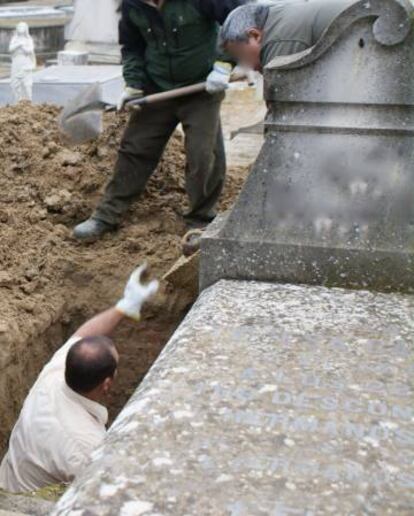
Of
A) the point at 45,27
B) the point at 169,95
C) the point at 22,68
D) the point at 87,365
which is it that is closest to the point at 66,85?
the point at 22,68

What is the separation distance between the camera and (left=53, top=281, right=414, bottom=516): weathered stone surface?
2.08 metres

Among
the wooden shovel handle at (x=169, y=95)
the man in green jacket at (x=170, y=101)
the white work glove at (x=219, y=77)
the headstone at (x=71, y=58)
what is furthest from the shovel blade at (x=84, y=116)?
the headstone at (x=71, y=58)

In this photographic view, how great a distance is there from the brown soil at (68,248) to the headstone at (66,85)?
1901mm

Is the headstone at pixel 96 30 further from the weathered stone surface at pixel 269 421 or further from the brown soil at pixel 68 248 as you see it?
the weathered stone surface at pixel 269 421

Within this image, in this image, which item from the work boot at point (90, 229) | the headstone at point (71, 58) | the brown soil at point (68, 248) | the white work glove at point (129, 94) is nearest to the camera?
the brown soil at point (68, 248)

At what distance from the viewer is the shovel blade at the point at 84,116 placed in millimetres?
6090

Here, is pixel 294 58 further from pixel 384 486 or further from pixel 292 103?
pixel 384 486

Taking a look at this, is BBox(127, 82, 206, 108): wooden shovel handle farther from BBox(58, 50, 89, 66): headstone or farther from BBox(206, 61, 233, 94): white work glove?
BBox(58, 50, 89, 66): headstone

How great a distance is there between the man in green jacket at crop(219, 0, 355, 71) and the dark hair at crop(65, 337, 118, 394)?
56.9 inches

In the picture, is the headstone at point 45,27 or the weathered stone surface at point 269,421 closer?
the weathered stone surface at point 269,421

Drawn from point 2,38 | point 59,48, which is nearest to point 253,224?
point 2,38

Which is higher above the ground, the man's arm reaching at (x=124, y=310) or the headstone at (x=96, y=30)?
the headstone at (x=96, y=30)

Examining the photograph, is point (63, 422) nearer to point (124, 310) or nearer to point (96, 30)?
point (124, 310)

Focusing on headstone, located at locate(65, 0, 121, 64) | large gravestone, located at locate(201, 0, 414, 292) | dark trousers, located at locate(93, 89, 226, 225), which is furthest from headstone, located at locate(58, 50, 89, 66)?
large gravestone, located at locate(201, 0, 414, 292)
